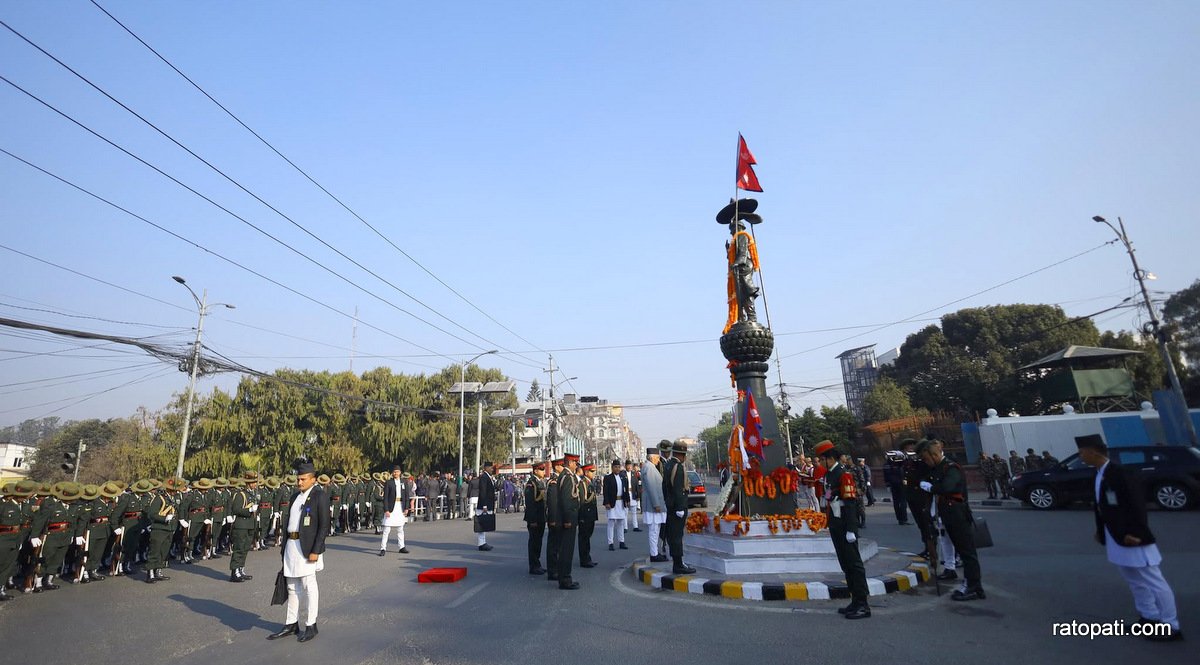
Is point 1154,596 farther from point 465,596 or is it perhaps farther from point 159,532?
point 159,532

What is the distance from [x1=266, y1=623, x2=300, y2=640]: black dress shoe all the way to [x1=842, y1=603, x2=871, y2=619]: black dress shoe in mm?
5871

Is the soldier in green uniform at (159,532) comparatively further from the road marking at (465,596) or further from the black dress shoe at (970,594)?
the black dress shoe at (970,594)

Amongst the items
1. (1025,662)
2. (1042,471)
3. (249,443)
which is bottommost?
(1025,662)

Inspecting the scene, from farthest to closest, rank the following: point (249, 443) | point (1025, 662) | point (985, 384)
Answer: point (985, 384), point (249, 443), point (1025, 662)

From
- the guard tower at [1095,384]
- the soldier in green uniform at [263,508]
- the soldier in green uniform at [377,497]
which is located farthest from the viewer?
the guard tower at [1095,384]

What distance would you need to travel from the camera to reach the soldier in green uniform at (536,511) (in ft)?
30.3

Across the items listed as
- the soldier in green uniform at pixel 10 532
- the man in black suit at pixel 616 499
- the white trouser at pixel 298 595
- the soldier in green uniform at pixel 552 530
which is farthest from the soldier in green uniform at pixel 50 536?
the man in black suit at pixel 616 499

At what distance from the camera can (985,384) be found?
39406 millimetres

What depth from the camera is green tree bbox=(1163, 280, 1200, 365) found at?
33375 mm

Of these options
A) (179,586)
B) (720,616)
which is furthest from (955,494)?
(179,586)

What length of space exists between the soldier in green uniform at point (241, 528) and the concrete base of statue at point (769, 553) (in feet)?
25.1

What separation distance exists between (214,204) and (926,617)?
1248 centimetres

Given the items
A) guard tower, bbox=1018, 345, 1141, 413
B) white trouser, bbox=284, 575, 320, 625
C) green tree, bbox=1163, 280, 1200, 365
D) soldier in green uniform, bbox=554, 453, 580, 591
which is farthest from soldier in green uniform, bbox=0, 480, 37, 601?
green tree, bbox=1163, 280, 1200, 365

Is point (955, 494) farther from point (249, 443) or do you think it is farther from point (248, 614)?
point (249, 443)
